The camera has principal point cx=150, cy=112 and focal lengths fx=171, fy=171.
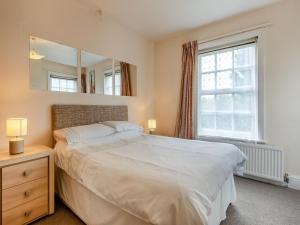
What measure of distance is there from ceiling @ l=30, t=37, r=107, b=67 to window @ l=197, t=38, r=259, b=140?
2050 mm

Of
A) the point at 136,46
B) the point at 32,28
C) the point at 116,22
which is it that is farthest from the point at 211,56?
the point at 32,28

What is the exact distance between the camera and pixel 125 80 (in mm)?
3277

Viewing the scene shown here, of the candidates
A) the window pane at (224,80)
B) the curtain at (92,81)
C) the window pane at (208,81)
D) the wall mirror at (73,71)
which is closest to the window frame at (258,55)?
the window pane at (224,80)

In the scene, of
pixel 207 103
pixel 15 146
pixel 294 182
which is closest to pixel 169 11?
pixel 207 103

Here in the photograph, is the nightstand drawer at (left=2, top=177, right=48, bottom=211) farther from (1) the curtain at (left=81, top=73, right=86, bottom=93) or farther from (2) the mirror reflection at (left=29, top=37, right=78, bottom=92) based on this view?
(1) the curtain at (left=81, top=73, right=86, bottom=93)

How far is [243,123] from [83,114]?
2560mm

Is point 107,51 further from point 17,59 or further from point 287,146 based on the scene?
point 287,146

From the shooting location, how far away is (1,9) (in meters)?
1.84

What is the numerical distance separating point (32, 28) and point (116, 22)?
4.72ft

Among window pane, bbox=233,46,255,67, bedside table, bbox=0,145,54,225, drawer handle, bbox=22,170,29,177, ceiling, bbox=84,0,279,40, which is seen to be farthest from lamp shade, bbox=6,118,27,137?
window pane, bbox=233,46,255,67

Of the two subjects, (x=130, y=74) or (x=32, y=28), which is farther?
(x=130, y=74)

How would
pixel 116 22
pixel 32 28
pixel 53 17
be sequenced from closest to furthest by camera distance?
pixel 32 28 → pixel 53 17 → pixel 116 22

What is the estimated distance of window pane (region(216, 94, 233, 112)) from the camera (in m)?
2.98

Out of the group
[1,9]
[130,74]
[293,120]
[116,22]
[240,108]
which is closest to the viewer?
[1,9]
